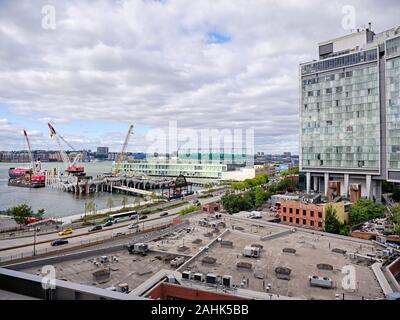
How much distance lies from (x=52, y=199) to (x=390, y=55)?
5593 centimetres

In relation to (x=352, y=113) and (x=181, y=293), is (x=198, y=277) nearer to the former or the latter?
(x=181, y=293)

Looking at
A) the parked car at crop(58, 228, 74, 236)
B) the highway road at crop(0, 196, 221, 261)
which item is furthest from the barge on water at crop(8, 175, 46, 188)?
the parked car at crop(58, 228, 74, 236)

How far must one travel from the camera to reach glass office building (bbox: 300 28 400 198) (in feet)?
111

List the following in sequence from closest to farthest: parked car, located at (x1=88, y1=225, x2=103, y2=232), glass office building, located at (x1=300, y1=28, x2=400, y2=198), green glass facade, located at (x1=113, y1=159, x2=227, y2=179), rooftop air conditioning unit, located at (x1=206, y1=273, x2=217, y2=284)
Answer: rooftop air conditioning unit, located at (x1=206, y1=273, x2=217, y2=284) → parked car, located at (x1=88, y1=225, x2=103, y2=232) → glass office building, located at (x1=300, y1=28, x2=400, y2=198) → green glass facade, located at (x1=113, y1=159, x2=227, y2=179)

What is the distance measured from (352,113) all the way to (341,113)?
135 cm

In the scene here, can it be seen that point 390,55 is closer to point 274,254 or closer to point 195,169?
point 274,254

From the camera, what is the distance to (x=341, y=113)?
127ft

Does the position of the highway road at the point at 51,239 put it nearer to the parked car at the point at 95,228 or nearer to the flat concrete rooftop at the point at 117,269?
the parked car at the point at 95,228

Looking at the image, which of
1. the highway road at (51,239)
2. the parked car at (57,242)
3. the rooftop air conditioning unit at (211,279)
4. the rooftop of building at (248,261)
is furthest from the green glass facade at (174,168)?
the rooftop air conditioning unit at (211,279)

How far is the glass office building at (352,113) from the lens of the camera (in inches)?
1334

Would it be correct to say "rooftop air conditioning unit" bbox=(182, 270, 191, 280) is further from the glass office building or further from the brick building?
the glass office building

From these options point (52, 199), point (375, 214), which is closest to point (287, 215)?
point (375, 214)

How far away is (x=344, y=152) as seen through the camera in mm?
38594
